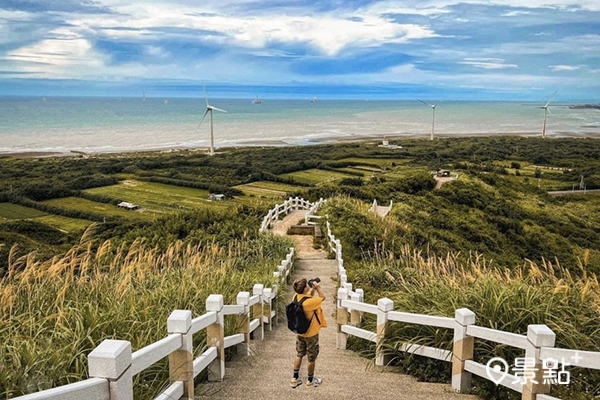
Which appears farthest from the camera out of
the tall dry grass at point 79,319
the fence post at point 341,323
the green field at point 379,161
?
the green field at point 379,161

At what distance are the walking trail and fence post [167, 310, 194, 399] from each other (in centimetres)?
78

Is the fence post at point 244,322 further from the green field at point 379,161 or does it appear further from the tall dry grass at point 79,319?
the green field at point 379,161

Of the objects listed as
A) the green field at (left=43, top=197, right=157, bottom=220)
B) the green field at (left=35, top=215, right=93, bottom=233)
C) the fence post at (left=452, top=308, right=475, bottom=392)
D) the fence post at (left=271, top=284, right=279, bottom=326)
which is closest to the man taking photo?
the fence post at (left=452, top=308, right=475, bottom=392)

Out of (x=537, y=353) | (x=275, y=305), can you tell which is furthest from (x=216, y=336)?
(x=275, y=305)

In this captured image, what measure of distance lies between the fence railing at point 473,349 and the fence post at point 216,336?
6.51 ft

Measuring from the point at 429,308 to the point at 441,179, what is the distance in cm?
5215

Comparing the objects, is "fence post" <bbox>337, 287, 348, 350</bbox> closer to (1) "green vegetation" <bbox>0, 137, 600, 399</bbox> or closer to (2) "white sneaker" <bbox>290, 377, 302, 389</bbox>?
(1) "green vegetation" <bbox>0, 137, 600, 399</bbox>

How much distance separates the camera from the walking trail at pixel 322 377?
17.6 ft

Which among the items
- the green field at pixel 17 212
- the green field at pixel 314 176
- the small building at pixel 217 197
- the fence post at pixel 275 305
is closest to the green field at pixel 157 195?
the small building at pixel 217 197

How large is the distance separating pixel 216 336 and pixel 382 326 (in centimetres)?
207

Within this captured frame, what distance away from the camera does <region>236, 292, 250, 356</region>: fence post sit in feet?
22.5

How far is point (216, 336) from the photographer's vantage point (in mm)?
5613

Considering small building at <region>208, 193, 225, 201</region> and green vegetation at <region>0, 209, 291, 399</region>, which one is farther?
small building at <region>208, 193, 225, 201</region>

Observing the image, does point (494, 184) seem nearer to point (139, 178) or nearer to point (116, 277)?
point (139, 178)
